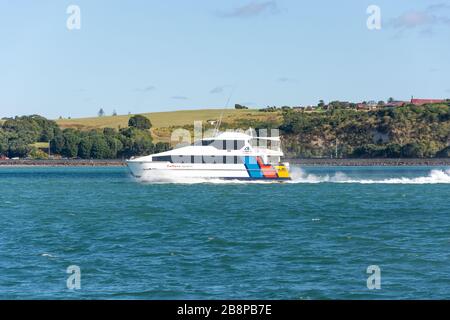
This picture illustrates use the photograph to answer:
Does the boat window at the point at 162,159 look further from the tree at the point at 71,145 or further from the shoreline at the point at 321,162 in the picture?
the tree at the point at 71,145

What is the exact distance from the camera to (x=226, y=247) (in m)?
31.4

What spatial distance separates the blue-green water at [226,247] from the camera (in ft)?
77.5

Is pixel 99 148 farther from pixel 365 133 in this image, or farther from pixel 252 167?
pixel 252 167

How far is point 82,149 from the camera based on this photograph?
188m

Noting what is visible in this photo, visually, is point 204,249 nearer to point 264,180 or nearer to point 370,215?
point 370,215

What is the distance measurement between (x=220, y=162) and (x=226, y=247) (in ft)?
140

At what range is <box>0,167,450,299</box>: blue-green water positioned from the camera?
2362 cm

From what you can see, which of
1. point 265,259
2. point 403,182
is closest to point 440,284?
point 265,259

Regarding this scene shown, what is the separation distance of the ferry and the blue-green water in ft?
53.7

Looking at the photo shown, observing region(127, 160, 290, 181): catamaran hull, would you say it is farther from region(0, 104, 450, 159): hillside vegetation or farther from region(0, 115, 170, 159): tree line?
region(0, 104, 450, 159): hillside vegetation

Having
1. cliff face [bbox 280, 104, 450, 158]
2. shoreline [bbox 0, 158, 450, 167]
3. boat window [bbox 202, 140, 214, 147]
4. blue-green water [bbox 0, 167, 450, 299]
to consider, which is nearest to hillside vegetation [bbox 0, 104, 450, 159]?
cliff face [bbox 280, 104, 450, 158]

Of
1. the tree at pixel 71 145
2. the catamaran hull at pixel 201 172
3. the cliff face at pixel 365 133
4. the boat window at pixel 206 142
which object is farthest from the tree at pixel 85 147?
the boat window at pixel 206 142

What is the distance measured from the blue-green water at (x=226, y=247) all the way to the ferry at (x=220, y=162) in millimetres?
16379
